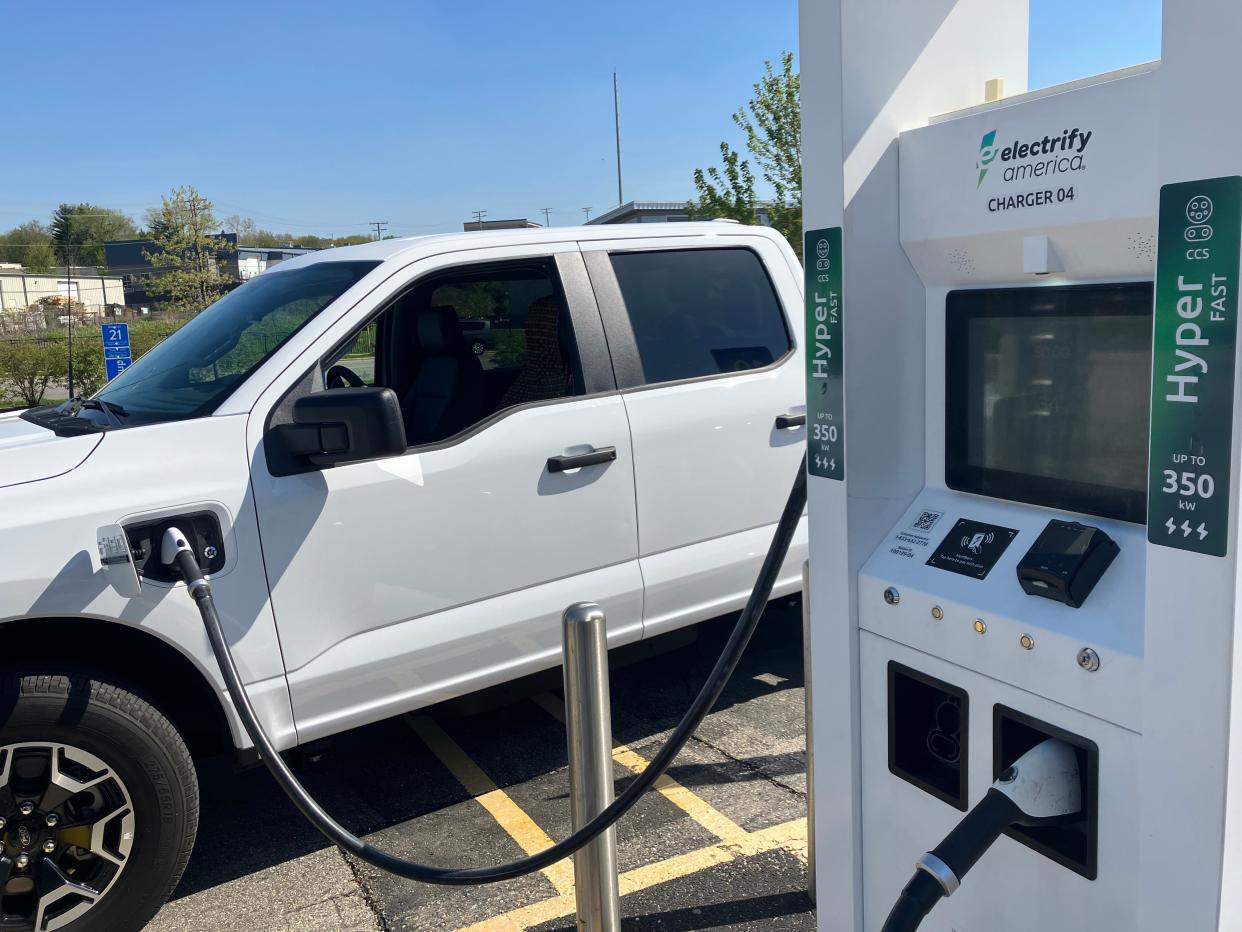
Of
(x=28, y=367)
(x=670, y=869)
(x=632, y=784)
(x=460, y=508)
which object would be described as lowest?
(x=670, y=869)

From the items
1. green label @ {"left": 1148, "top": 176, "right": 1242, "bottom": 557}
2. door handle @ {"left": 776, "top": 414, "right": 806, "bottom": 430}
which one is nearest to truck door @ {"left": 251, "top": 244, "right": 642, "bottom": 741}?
door handle @ {"left": 776, "top": 414, "right": 806, "bottom": 430}

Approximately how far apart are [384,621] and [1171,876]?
7.72 feet

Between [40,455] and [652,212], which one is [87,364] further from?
[40,455]

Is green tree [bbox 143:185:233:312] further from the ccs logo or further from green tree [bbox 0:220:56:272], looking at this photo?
green tree [bbox 0:220:56:272]

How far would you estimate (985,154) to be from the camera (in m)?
1.77

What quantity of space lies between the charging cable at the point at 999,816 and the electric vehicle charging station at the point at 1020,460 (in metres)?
0.02

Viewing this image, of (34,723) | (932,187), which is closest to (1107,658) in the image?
(932,187)

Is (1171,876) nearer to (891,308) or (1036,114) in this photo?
(891,308)

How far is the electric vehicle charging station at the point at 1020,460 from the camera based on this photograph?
1374 millimetres

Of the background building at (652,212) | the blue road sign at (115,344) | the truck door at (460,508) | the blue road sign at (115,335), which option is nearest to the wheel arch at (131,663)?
the truck door at (460,508)

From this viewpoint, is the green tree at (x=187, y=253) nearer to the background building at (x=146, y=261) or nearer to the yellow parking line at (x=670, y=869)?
the background building at (x=146, y=261)

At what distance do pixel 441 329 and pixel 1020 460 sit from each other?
2725 mm

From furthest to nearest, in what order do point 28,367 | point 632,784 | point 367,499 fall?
1. point 28,367
2. point 367,499
3. point 632,784

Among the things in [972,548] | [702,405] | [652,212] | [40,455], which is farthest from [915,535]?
[652,212]
